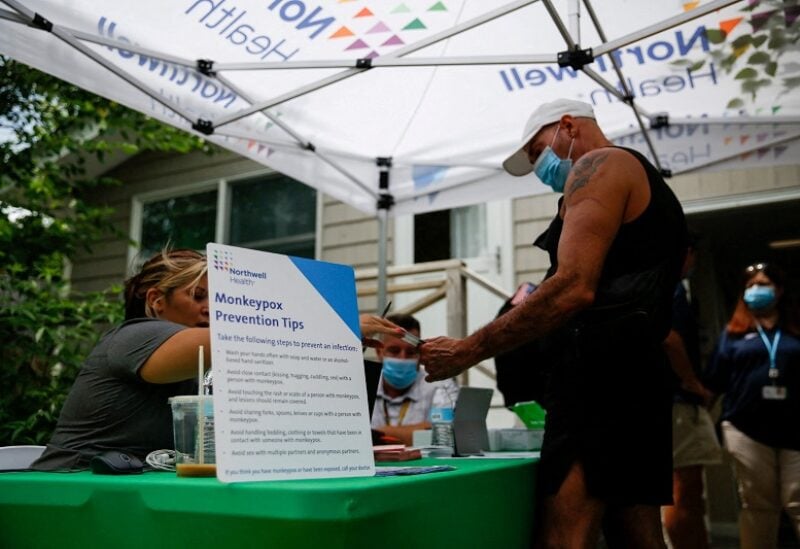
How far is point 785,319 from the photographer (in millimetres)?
4750

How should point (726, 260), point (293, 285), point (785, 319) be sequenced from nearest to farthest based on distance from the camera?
point (293, 285)
point (785, 319)
point (726, 260)

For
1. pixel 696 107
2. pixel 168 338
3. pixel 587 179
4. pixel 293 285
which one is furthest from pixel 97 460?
pixel 696 107

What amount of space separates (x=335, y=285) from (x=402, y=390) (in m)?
3.13

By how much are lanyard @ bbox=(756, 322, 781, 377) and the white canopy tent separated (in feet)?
3.61

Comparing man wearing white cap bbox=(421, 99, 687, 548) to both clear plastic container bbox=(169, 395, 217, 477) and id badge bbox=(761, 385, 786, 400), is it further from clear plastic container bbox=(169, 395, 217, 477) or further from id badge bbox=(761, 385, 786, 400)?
id badge bbox=(761, 385, 786, 400)

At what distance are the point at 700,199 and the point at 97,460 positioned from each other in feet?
19.4

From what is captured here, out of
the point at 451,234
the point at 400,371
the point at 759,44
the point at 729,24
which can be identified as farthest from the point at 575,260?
the point at 451,234

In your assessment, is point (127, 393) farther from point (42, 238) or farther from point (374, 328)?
point (42, 238)

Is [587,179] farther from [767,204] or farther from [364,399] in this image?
[767,204]

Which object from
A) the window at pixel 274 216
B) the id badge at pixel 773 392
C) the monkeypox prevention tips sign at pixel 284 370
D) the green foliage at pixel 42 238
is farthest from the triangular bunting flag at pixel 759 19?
the window at pixel 274 216

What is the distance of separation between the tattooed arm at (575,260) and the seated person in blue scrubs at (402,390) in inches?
90.1

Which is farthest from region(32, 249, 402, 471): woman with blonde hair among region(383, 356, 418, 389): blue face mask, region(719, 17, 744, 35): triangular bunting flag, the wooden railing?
the wooden railing

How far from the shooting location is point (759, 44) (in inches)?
151

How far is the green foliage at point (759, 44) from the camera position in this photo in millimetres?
3576
